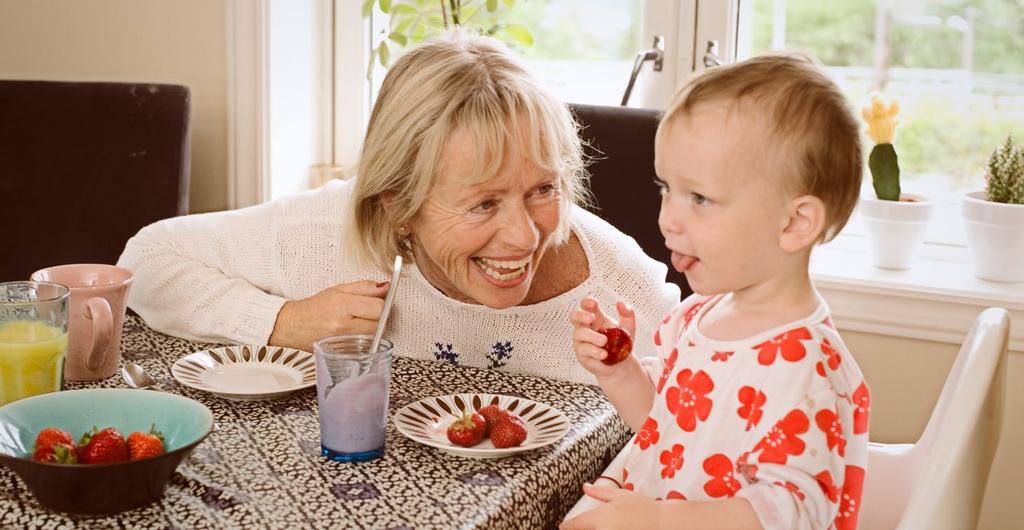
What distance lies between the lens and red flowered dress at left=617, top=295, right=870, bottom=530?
40.3 inches

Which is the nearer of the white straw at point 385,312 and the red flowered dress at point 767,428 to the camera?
the red flowered dress at point 767,428

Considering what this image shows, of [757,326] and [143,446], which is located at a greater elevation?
[757,326]

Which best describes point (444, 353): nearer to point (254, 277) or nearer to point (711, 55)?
point (254, 277)

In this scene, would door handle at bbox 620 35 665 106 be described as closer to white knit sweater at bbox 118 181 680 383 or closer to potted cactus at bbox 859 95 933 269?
potted cactus at bbox 859 95 933 269

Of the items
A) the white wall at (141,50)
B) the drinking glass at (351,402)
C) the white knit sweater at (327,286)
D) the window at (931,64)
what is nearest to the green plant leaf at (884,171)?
the window at (931,64)

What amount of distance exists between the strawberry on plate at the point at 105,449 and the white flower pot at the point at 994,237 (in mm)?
1903

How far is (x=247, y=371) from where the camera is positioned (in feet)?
4.83

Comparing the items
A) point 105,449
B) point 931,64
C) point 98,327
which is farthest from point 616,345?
point 931,64

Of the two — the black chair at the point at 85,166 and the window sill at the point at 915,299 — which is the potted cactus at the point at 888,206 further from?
the black chair at the point at 85,166

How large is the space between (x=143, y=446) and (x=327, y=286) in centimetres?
75

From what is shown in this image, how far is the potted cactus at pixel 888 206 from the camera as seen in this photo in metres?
2.39

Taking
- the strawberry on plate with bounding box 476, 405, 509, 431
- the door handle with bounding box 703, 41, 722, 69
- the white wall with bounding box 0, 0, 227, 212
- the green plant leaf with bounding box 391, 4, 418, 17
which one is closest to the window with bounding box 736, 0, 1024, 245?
the door handle with bounding box 703, 41, 722, 69

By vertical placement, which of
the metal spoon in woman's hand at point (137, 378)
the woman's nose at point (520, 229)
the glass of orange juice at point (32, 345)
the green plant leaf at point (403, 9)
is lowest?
the metal spoon in woman's hand at point (137, 378)

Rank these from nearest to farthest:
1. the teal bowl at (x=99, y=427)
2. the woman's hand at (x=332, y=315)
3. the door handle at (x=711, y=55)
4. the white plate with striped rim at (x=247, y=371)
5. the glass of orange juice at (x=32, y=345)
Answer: the teal bowl at (x=99, y=427) → the glass of orange juice at (x=32, y=345) → the white plate with striped rim at (x=247, y=371) → the woman's hand at (x=332, y=315) → the door handle at (x=711, y=55)
